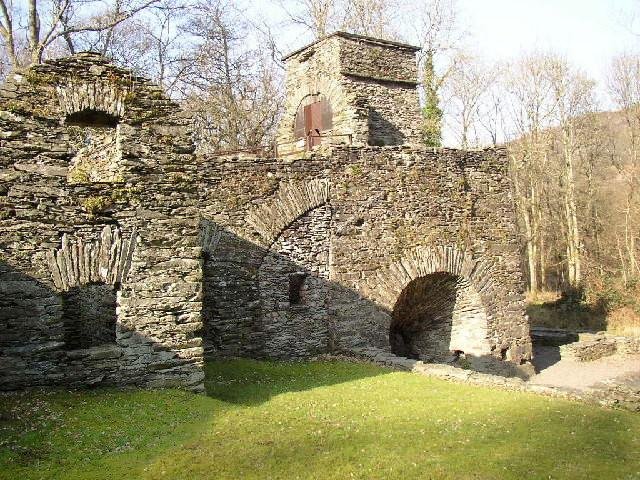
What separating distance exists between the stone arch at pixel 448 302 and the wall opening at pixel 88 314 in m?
7.02

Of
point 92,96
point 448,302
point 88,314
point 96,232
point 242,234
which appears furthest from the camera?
point 448,302

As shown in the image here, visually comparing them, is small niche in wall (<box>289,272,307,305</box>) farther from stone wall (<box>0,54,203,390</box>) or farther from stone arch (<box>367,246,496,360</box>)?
stone wall (<box>0,54,203,390</box>)

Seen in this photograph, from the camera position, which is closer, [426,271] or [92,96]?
[92,96]

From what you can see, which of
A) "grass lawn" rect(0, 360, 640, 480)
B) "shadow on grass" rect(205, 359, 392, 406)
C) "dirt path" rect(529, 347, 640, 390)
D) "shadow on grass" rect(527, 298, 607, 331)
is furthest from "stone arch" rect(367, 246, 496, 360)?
"shadow on grass" rect(527, 298, 607, 331)

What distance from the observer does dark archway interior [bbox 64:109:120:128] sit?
9.20 m

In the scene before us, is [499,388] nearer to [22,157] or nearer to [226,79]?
[22,157]

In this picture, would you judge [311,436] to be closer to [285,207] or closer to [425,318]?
[285,207]

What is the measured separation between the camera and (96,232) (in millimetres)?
8820

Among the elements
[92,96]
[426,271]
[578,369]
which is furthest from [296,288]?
[578,369]

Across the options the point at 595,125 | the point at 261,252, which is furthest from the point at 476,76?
the point at 261,252

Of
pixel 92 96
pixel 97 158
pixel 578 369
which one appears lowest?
pixel 578 369

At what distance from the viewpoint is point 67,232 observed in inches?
340

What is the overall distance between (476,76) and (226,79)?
45.1 feet

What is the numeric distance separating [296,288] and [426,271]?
3.54 metres
